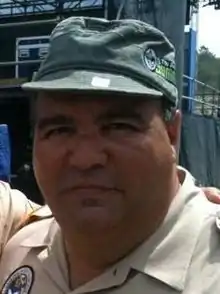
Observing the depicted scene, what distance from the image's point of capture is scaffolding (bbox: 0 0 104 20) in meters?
12.2

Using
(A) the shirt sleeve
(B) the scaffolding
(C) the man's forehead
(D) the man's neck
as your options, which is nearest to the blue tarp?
(A) the shirt sleeve

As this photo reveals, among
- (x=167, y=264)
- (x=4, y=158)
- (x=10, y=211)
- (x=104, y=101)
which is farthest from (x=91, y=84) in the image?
(x=4, y=158)

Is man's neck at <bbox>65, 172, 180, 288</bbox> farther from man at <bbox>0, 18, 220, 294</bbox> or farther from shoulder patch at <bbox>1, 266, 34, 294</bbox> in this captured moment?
shoulder patch at <bbox>1, 266, 34, 294</bbox>

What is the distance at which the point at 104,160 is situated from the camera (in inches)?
55.1

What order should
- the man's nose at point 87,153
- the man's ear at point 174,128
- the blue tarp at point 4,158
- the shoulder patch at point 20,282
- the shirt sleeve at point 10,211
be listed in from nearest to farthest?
the man's nose at point 87,153
the man's ear at point 174,128
the shoulder patch at point 20,282
the shirt sleeve at point 10,211
the blue tarp at point 4,158

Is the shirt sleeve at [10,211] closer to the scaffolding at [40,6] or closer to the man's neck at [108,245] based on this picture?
the man's neck at [108,245]

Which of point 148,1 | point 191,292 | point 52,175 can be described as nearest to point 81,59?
point 52,175

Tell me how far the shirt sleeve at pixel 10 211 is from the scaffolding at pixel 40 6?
9684 millimetres

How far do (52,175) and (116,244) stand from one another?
7.4 inches

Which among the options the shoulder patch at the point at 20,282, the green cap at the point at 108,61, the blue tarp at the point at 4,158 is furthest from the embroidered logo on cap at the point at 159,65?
the blue tarp at the point at 4,158

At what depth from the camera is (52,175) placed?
1.46 metres

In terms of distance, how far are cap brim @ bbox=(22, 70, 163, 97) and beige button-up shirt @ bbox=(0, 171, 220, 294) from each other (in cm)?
26

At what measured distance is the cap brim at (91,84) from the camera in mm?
1410

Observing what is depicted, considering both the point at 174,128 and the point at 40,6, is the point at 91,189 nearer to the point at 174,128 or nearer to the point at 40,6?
the point at 174,128
